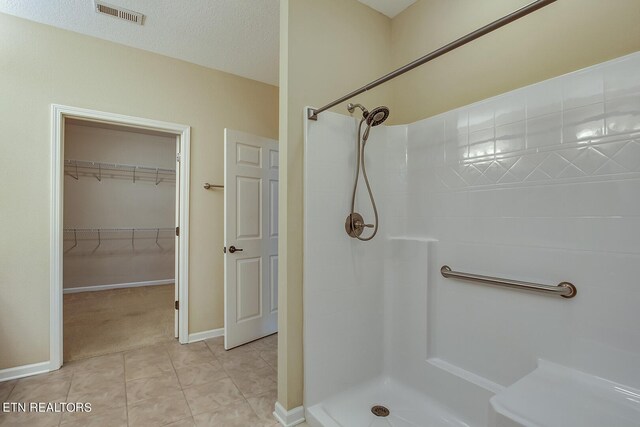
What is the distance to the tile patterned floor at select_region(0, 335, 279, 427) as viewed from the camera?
168cm

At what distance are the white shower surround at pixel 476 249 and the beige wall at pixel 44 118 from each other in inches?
63.3

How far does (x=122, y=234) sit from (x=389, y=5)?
5017 mm

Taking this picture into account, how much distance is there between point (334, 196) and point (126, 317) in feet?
10.2

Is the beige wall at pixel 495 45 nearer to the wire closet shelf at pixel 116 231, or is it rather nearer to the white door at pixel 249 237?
the white door at pixel 249 237

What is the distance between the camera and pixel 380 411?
1.68 metres

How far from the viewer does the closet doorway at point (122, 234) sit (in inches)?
110

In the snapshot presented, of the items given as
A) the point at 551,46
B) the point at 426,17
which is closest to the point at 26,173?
the point at 426,17

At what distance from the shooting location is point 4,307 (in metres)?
2.09

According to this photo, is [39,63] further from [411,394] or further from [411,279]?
[411,394]

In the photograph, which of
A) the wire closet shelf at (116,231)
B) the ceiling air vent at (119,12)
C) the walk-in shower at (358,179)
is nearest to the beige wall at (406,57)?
the walk-in shower at (358,179)

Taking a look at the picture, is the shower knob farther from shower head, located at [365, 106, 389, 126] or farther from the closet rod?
the closet rod

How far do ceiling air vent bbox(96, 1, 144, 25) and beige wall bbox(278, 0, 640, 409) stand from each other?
1266mm

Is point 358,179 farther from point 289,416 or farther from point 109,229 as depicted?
point 109,229

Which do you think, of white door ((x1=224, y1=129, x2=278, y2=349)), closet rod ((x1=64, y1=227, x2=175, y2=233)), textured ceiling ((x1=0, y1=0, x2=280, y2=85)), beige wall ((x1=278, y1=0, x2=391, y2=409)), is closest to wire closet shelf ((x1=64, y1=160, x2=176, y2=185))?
closet rod ((x1=64, y1=227, x2=175, y2=233))
